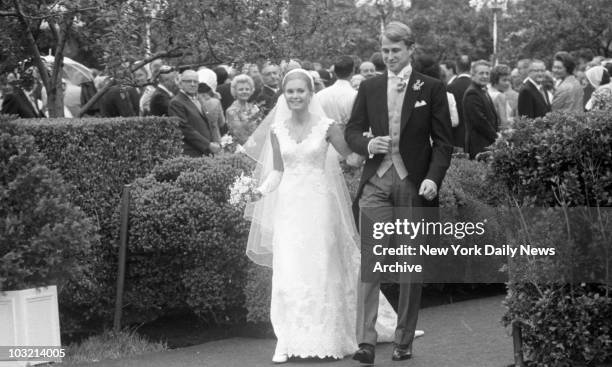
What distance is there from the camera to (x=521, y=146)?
21.4 feet

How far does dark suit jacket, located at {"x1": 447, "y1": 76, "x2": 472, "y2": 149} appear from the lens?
1369 centimetres

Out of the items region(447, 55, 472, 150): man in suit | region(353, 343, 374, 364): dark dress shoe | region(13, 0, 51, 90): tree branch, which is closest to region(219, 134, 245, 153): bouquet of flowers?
region(13, 0, 51, 90): tree branch

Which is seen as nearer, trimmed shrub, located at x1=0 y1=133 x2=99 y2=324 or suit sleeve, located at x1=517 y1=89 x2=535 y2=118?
trimmed shrub, located at x1=0 y1=133 x2=99 y2=324

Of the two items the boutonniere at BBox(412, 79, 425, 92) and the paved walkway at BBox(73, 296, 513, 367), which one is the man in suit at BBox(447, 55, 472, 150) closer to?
the paved walkway at BBox(73, 296, 513, 367)

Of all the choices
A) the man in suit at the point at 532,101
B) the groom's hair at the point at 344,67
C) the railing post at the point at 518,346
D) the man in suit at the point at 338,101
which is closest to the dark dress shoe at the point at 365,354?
the railing post at the point at 518,346

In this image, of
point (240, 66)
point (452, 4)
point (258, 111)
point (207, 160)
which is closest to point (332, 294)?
point (207, 160)

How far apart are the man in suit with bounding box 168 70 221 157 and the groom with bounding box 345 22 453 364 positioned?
4.14 metres

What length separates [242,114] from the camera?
40.3 feet

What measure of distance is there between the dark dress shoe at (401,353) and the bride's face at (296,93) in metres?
1.97

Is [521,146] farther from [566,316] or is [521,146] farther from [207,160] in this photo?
[207,160]

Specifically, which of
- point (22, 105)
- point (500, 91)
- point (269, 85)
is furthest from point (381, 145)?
point (500, 91)

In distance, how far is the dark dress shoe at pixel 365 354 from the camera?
7113 mm

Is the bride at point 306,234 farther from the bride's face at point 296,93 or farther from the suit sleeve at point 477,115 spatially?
the suit sleeve at point 477,115

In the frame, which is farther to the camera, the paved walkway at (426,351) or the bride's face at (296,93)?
the bride's face at (296,93)
